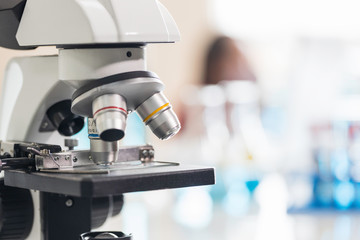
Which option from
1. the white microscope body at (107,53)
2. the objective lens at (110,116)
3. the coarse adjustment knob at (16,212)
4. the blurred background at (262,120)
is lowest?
the coarse adjustment knob at (16,212)

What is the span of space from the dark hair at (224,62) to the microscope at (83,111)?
2600 millimetres

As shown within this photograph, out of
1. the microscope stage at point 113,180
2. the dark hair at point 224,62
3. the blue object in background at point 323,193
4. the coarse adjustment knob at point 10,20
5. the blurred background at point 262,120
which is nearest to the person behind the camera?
the microscope stage at point 113,180

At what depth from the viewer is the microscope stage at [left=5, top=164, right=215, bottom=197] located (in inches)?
33.1

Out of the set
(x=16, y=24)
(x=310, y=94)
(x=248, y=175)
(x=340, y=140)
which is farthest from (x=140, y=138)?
(x=310, y=94)

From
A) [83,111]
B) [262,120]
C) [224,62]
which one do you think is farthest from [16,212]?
[224,62]

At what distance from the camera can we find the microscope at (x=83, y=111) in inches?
34.8

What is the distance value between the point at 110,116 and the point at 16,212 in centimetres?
27

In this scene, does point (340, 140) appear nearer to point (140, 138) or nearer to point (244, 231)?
point (244, 231)

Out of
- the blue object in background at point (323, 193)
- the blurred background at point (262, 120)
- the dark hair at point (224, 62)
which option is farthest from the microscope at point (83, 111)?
the dark hair at point (224, 62)

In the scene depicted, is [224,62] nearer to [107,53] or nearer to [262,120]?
[262,120]

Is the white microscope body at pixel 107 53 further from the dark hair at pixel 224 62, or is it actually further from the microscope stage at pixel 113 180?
the dark hair at pixel 224 62

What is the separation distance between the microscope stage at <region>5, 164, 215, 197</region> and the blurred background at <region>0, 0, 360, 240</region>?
127 cm

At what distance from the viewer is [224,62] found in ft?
12.3

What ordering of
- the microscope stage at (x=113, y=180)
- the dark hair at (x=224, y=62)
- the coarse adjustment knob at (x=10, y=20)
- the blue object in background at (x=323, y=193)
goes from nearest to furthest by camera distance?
the microscope stage at (x=113, y=180), the coarse adjustment knob at (x=10, y=20), the blue object in background at (x=323, y=193), the dark hair at (x=224, y=62)
